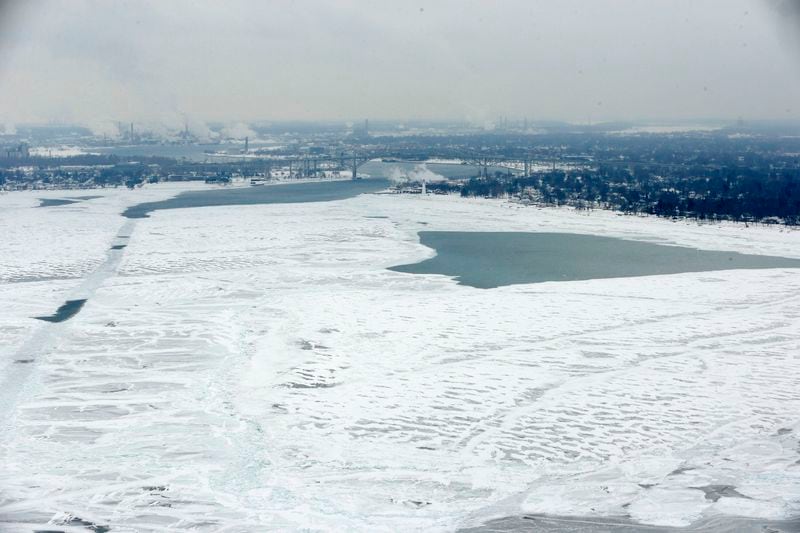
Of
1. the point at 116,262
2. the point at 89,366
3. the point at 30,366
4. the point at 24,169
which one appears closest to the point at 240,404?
the point at 89,366

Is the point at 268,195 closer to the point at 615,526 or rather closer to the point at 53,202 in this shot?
the point at 53,202

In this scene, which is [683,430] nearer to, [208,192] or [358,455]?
[358,455]

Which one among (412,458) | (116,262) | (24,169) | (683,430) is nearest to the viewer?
(412,458)

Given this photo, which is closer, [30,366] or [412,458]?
[412,458]

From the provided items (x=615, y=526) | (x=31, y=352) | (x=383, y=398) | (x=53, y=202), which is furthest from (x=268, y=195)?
(x=615, y=526)

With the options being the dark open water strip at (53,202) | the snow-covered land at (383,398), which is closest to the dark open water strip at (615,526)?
the snow-covered land at (383,398)

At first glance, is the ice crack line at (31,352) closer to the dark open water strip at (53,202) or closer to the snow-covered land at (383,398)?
the snow-covered land at (383,398)
